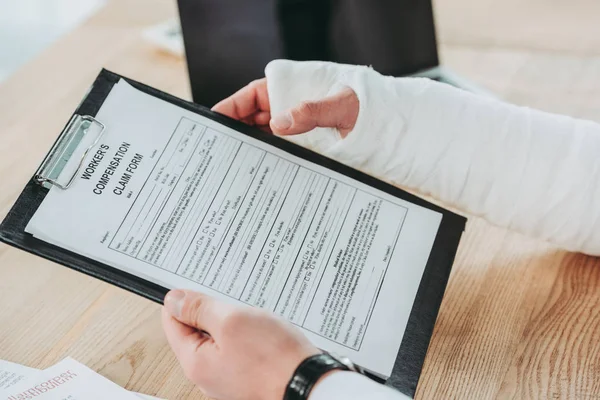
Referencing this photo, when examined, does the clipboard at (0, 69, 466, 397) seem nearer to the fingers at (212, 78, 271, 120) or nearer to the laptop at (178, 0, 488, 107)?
the fingers at (212, 78, 271, 120)

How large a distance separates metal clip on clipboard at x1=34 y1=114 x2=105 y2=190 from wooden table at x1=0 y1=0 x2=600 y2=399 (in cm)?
15

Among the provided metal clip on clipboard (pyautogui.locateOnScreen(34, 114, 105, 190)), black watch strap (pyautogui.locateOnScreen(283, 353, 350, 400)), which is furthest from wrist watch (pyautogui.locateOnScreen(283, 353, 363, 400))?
metal clip on clipboard (pyautogui.locateOnScreen(34, 114, 105, 190))

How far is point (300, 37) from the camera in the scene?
82 cm

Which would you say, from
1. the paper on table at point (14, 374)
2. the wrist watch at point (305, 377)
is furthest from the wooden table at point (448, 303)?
the wrist watch at point (305, 377)

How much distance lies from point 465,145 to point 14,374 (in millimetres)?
444

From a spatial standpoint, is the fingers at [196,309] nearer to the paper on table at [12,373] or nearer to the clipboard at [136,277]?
the clipboard at [136,277]

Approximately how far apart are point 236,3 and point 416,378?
473 millimetres

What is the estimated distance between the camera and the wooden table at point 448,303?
0.56 m

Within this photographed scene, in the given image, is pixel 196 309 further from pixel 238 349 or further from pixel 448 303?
pixel 448 303

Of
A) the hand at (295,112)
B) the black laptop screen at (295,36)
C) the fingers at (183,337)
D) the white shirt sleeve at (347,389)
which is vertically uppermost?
the black laptop screen at (295,36)

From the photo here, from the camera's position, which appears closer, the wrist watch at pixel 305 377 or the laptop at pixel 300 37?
the wrist watch at pixel 305 377

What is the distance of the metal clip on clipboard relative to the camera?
0.52 metres

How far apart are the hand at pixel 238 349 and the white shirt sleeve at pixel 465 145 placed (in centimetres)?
21

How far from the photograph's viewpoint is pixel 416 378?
0.53 m
